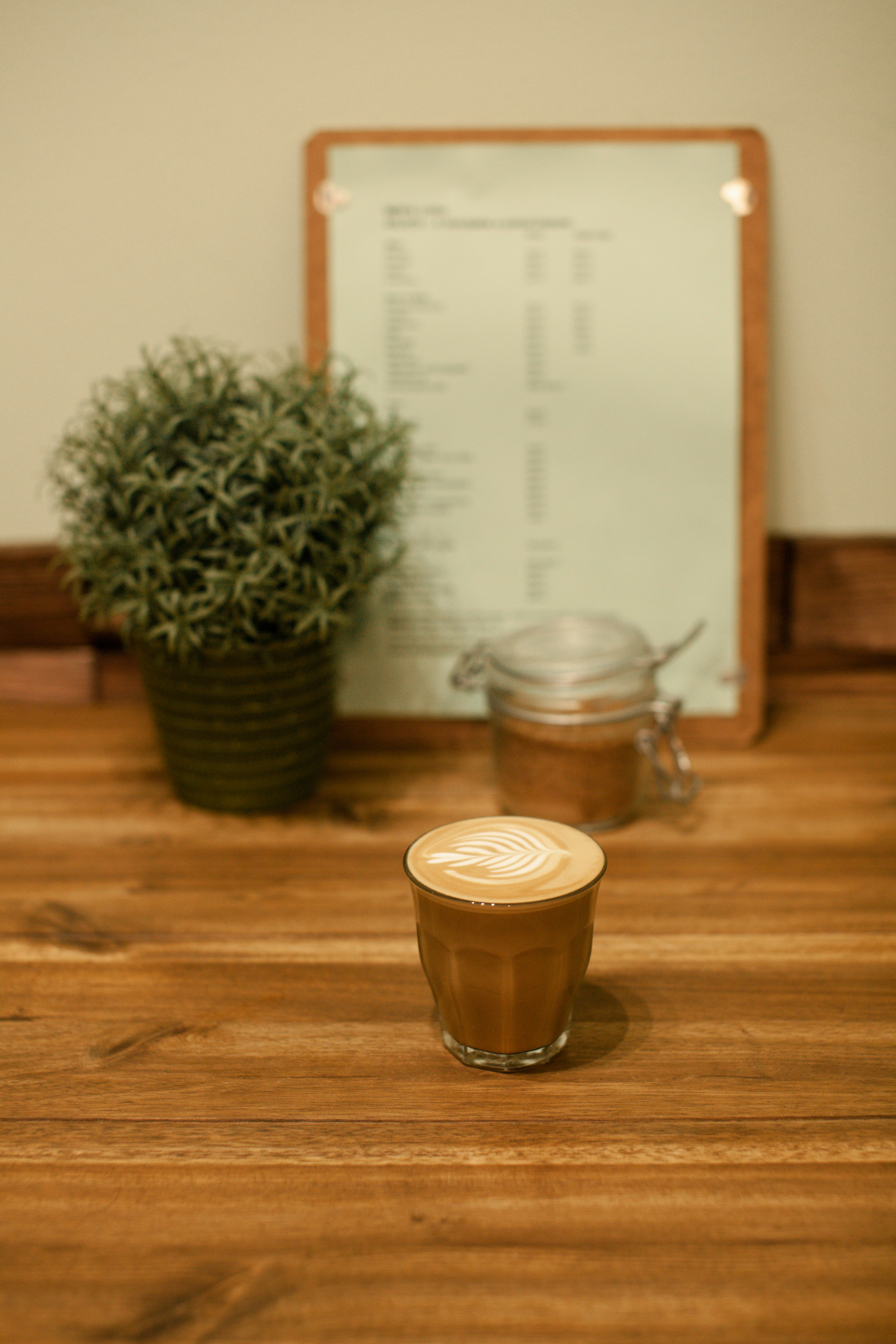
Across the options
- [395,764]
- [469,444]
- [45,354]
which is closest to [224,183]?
[45,354]

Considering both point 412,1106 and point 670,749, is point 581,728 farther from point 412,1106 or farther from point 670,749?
point 412,1106

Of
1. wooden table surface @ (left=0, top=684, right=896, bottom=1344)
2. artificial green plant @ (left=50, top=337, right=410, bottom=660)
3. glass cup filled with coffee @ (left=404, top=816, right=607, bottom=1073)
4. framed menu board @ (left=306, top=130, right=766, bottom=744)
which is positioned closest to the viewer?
wooden table surface @ (left=0, top=684, right=896, bottom=1344)

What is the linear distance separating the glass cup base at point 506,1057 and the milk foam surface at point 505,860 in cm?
10

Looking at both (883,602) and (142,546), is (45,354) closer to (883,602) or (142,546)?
(142,546)

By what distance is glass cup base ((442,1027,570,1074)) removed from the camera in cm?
53

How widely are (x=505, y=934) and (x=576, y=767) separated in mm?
335

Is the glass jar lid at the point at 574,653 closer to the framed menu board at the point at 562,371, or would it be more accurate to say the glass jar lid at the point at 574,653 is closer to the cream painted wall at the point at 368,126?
the framed menu board at the point at 562,371

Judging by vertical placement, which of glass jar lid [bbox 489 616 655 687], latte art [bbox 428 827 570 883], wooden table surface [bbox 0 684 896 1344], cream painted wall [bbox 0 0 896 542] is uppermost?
cream painted wall [bbox 0 0 896 542]

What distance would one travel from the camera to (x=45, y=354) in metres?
1.09

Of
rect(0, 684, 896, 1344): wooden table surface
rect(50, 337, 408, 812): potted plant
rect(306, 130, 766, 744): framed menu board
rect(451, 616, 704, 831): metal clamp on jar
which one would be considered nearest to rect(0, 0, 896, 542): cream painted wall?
rect(306, 130, 766, 744): framed menu board

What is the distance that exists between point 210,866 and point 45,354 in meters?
0.66

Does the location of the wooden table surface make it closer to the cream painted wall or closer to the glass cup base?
the glass cup base

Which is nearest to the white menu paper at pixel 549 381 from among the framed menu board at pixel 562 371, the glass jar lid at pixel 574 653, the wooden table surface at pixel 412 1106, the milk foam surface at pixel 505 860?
the framed menu board at pixel 562 371

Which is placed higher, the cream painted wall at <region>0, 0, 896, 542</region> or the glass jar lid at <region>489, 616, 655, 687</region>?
the cream painted wall at <region>0, 0, 896, 542</region>
